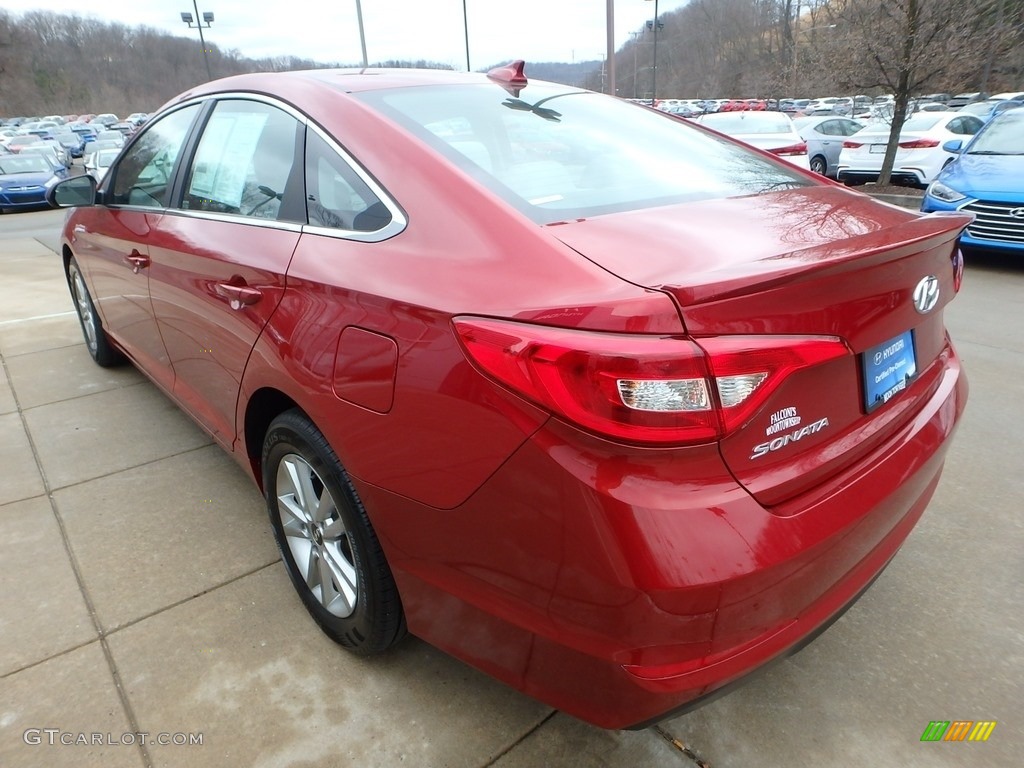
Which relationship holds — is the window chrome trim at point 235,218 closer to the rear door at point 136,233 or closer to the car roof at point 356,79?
the rear door at point 136,233

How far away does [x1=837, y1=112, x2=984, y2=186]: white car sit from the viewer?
11461 millimetres

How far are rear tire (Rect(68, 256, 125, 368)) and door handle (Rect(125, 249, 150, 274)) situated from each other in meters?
1.39

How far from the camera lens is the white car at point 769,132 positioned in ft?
35.2

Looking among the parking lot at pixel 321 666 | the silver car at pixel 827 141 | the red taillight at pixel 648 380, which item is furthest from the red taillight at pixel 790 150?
the red taillight at pixel 648 380

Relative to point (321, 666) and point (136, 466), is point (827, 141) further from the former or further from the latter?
point (321, 666)

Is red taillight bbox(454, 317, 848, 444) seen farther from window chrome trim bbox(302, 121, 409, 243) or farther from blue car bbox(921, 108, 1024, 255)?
blue car bbox(921, 108, 1024, 255)

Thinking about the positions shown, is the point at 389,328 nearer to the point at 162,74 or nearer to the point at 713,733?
the point at 713,733

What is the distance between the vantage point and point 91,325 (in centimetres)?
449

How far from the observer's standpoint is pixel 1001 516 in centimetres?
278

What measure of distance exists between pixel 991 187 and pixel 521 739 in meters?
7.33

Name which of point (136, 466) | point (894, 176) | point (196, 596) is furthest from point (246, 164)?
point (894, 176)

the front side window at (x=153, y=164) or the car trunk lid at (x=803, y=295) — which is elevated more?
the front side window at (x=153, y=164)

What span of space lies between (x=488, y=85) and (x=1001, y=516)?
2549 mm

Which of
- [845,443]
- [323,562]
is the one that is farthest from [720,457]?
[323,562]
